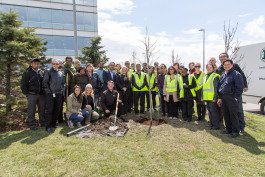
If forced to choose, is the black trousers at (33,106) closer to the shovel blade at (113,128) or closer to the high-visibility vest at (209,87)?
the shovel blade at (113,128)

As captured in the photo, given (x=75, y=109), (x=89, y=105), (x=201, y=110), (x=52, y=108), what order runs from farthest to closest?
(x=201, y=110), (x=89, y=105), (x=75, y=109), (x=52, y=108)

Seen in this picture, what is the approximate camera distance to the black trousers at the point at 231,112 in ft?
28.5

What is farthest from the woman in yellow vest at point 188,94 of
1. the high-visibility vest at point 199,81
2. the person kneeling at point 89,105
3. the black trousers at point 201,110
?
the person kneeling at point 89,105

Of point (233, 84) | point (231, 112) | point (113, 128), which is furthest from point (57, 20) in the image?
point (231, 112)

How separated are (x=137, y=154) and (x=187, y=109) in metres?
4.35

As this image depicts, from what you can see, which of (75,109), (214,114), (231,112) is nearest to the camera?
(231,112)

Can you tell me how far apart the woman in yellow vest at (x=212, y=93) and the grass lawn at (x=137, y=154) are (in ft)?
2.03

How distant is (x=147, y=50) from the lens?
11.4 metres

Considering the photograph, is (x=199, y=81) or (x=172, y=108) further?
(x=172, y=108)

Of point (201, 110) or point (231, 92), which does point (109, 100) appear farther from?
point (231, 92)

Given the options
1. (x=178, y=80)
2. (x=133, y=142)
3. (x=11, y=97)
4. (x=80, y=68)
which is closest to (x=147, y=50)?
(x=178, y=80)

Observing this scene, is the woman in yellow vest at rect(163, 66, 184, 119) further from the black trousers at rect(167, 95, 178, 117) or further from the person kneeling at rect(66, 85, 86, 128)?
the person kneeling at rect(66, 85, 86, 128)

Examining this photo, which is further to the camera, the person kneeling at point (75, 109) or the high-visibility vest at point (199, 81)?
the high-visibility vest at point (199, 81)

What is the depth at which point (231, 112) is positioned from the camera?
879cm
